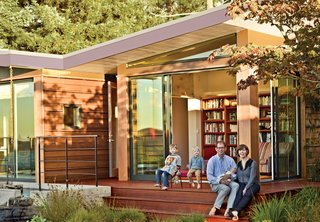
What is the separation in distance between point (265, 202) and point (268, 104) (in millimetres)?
4167

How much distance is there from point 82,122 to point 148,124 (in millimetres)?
1863

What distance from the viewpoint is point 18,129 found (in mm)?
14156

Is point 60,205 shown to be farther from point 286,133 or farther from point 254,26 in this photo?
point 286,133

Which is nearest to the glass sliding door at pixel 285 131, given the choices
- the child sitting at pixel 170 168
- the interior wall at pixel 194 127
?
the child sitting at pixel 170 168

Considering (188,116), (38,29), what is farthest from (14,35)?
(188,116)

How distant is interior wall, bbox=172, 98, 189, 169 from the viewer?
15.4m

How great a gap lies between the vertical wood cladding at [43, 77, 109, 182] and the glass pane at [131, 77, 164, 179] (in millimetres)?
1058

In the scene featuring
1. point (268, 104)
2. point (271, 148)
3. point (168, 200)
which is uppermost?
point (268, 104)

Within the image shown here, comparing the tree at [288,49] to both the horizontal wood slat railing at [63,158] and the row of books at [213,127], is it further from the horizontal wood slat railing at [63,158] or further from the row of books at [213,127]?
the row of books at [213,127]

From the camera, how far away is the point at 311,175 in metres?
12.8

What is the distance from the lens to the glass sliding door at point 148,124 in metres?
13.0

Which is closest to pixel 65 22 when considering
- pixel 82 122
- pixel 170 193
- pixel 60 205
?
pixel 82 122

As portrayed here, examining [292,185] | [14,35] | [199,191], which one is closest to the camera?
[199,191]

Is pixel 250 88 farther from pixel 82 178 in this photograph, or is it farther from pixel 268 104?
pixel 82 178
